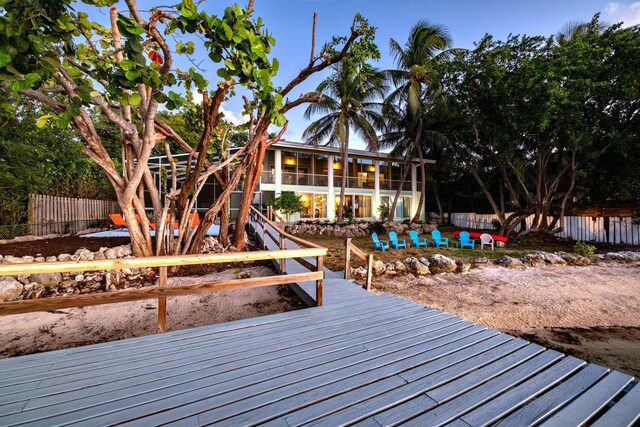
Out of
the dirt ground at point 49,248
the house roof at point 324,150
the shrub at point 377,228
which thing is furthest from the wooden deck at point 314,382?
the house roof at point 324,150

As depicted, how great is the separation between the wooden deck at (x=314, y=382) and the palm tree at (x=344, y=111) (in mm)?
13274

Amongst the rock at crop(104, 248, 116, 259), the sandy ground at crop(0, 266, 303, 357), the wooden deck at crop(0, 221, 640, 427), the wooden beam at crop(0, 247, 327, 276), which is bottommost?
the sandy ground at crop(0, 266, 303, 357)

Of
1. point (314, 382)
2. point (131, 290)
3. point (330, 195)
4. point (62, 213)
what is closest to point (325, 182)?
point (330, 195)

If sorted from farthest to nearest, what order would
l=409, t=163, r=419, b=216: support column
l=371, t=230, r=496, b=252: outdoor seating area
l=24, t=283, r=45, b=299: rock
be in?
l=409, t=163, r=419, b=216: support column, l=371, t=230, r=496, b=252: outdoor seating area, l=24, t=283, r=45, b=299: rock

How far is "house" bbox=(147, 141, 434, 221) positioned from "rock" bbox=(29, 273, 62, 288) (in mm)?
11409

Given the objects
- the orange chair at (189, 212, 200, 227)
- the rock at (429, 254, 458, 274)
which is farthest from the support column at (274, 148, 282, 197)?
the rock at (429, 254, 458, 274)

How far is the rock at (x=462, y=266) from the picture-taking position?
23.9 feet

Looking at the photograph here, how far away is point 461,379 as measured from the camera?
1920 mm

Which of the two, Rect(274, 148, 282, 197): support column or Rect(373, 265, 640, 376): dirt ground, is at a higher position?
Rect(274, 148, 282, 197): support column

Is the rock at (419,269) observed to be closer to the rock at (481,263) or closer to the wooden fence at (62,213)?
the rock at (481,263)

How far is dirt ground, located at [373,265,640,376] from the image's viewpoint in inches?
143

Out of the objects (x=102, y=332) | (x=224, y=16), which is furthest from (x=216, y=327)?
(x=224, y=16)

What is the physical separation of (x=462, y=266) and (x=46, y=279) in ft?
32.5

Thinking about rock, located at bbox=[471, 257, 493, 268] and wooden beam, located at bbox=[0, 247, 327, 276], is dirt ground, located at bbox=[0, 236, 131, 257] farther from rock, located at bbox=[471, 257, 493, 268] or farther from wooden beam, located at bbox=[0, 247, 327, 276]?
rock, located at bbox=[471, 257, 493, 268]
